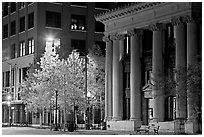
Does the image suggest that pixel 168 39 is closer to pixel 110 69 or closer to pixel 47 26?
pixel 110 69

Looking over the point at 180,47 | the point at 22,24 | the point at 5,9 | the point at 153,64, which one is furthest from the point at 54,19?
the point at 180,47

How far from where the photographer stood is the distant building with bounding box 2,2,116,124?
83.1 metres

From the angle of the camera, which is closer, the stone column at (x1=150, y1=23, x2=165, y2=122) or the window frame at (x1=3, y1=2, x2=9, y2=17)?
the stone column at (x1=150, y1=23, x2=165, y2=122)

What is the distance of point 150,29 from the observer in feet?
183

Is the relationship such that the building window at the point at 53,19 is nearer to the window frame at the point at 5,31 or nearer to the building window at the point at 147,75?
the window frame at the point at 5,31

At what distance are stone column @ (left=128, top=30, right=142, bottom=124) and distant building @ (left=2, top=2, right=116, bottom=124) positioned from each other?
25118 millimetres

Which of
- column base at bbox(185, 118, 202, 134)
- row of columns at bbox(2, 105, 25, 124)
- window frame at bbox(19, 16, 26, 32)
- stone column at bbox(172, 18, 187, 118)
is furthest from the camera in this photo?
window frame at bbox(19, 16, 26, 32)

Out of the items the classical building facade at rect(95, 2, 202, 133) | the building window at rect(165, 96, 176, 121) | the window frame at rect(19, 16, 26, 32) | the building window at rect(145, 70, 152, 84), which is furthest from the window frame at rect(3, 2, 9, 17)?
the building window at rect(165, 96, 176, 121)

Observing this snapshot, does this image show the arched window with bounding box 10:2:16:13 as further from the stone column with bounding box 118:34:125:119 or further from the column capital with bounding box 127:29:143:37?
the column capital with bounding box 127:29:143:37

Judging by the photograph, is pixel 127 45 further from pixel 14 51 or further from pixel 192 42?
pixel 14 51

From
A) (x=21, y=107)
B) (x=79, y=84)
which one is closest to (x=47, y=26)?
(x=21, y=107)

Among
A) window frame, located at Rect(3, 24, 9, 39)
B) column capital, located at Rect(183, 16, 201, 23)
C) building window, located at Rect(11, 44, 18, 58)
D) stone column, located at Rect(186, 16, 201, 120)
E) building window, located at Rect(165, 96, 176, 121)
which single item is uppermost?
window frame, located at Rect(3, 24, 9, 39)

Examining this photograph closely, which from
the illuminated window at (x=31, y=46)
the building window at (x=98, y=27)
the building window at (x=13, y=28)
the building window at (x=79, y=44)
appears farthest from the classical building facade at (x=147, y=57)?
the building window at (x=13, y=28)

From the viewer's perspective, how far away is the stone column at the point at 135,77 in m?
57.7
